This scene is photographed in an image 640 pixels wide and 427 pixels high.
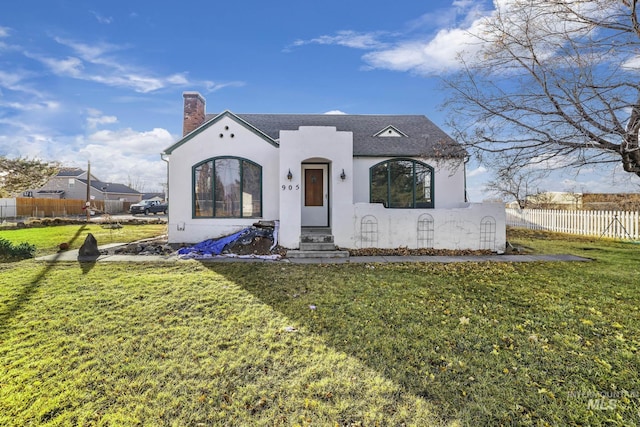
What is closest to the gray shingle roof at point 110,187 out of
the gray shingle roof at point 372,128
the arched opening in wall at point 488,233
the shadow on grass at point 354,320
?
the gray shingle roof at point 372,128

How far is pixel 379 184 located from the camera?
1335 cm

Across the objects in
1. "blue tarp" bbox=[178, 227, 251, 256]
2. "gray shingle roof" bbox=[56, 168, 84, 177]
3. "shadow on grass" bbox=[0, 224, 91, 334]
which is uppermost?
"gray shingle roof" bbox=[56, 168, 84, 177]

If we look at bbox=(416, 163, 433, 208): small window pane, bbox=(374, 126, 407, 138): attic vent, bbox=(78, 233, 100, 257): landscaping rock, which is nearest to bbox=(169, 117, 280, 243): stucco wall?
bbox=(78, 233, 100, 257): landscaping rock

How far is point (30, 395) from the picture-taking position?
2.93m

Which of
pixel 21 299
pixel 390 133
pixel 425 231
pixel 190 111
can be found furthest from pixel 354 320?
pixel 190 111

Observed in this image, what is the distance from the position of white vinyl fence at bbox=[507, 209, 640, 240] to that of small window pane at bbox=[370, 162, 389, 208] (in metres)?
11.5

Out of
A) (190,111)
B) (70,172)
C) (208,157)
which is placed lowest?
(208,157)

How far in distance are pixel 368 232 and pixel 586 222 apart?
1353cm

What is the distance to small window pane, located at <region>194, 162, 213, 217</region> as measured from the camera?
12.1 metres

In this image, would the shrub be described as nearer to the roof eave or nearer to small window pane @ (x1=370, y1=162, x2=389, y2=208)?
the roof eave

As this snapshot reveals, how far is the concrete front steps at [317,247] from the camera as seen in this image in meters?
9.86

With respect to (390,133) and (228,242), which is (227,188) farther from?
(390,133)

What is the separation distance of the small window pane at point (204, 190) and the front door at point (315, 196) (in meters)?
3.89

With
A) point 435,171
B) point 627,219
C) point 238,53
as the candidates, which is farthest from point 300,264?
Result: point 627,219
